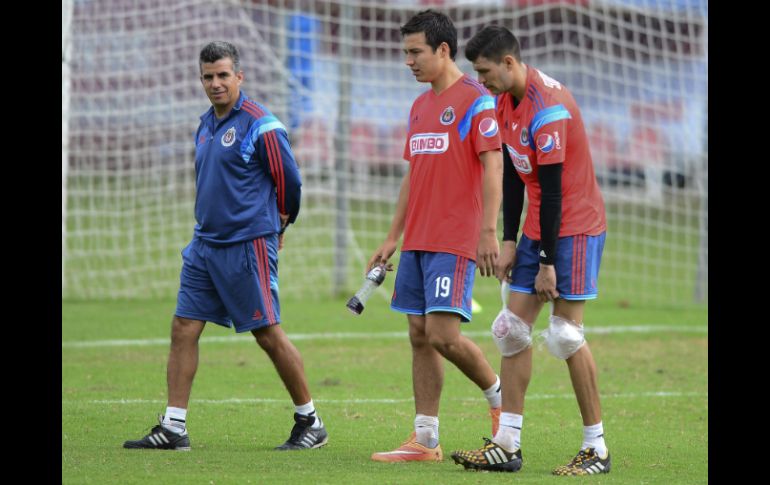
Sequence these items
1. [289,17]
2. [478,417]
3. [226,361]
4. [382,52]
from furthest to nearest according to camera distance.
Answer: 1. [382,52]
2. [289,17]
3. [226,361]
4. [478,417]

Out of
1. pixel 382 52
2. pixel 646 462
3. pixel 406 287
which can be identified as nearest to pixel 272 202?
pixel 406 287

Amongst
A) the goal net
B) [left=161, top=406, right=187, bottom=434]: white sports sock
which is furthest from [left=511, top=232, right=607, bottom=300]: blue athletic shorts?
the goal net

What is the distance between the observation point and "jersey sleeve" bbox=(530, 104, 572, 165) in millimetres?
5676

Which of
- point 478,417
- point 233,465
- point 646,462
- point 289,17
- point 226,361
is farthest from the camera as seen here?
point 289,17

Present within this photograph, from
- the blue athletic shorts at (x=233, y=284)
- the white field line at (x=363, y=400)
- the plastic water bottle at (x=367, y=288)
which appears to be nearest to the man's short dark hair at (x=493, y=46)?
the plastic water bottle at (x=367, y=288)

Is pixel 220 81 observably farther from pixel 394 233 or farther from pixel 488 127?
pixel 488 127

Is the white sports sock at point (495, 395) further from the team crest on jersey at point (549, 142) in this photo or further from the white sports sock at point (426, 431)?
the team crest on jersey at point (549, 142)

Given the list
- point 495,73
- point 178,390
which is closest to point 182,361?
point 178,390

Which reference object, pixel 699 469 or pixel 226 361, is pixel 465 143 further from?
pixel 226 361

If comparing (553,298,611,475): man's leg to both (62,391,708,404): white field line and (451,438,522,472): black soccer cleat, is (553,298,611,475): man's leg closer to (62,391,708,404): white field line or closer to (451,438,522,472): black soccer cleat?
(451,438,522,472): black soccer cleat

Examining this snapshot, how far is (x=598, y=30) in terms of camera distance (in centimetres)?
1542

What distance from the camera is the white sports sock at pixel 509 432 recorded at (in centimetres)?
587

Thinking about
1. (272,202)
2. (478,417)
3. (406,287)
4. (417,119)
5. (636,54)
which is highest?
(636,54)

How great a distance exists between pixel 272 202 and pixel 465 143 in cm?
129
